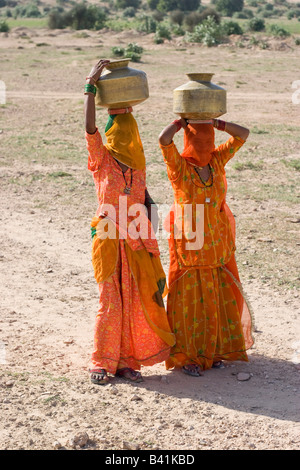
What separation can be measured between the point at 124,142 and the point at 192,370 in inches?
62.6

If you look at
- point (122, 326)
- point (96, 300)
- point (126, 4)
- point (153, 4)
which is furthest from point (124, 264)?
point (126, 4)

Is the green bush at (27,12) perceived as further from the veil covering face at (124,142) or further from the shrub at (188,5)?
the veil covering face at (124,142)

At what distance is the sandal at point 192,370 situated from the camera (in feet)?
15.5

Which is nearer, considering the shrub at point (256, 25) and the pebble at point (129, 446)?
the pebble at point (129, 446)

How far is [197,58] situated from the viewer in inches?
925

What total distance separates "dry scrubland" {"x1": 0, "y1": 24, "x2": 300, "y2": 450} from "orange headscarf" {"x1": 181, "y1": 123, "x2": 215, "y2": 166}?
4.81ft

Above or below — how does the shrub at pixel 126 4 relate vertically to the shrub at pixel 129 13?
above

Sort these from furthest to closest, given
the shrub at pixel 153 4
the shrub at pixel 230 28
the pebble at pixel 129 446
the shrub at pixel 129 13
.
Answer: the shrub at pixel 153 4, the shrub at pixel 129 13, the shrub at pixel 230 28, the pebble at pixel 129 446

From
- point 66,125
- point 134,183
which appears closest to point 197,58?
point 66,125

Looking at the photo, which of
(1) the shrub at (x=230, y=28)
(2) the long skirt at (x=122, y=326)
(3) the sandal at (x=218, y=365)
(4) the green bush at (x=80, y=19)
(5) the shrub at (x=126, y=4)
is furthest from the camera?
(5) the shrub at (x=126, y=4)

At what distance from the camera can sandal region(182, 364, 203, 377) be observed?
4.74m

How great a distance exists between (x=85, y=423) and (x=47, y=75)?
57.0 ft

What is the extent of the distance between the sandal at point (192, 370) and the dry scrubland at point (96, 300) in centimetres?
4

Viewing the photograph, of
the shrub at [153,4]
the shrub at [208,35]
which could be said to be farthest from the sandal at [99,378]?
the shrub at [153,4]
